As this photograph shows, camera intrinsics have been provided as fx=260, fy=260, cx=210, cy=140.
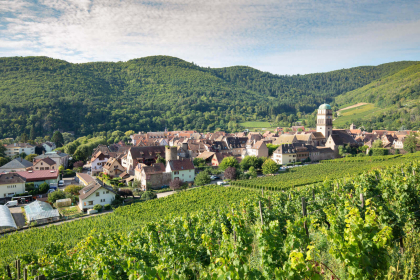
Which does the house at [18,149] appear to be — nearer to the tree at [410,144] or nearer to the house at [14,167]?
the house at [14,167]

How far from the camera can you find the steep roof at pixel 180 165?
4223 centimetres

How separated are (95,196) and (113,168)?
17814mm

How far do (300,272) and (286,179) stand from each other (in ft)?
118

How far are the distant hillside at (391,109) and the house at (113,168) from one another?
99.9 metres

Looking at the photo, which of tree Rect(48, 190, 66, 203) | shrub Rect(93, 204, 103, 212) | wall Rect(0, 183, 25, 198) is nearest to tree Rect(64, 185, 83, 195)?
tree Rect(48, 190, 66, 203)

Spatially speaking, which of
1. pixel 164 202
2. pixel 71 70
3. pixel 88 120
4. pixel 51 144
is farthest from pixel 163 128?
pixel 164 202

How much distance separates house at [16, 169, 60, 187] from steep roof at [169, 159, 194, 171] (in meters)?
18.4

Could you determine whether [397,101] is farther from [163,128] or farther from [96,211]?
[96,211]

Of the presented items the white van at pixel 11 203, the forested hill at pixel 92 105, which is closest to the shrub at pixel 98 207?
the white van at pixel 11 203

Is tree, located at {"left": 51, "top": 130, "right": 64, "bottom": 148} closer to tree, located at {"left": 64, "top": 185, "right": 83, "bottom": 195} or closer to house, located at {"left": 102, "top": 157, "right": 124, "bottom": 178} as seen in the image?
house, located at {"left": 102, "top": 157, "right": 124, "bottom": 178}

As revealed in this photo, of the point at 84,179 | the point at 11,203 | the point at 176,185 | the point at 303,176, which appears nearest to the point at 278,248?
the point at 176,185

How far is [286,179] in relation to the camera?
3981 centimetres

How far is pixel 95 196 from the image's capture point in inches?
1277

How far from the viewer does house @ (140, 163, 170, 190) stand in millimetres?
40188
